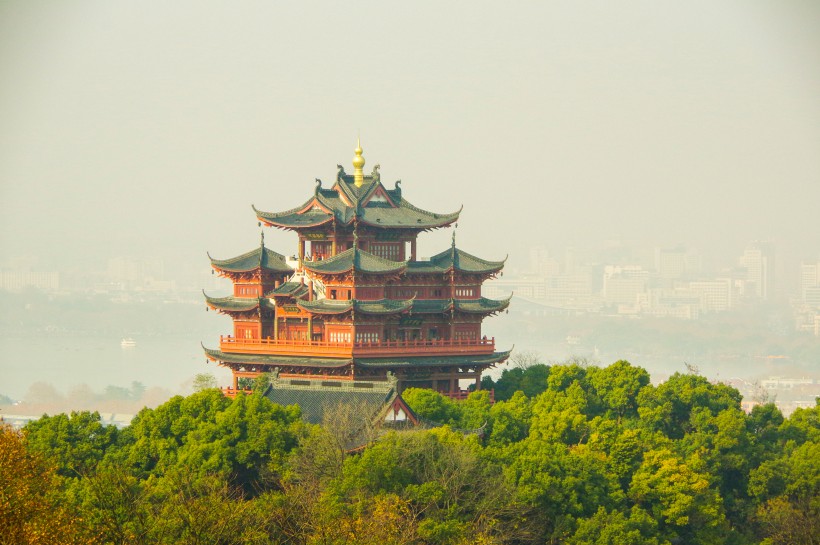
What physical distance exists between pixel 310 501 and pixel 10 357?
498ft

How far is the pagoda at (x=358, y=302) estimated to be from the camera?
45656 mm

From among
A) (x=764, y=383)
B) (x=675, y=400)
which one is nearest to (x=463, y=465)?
(x=675, y=400)

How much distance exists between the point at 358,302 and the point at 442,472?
42.2ft

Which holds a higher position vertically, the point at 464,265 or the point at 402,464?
the point at 464,265

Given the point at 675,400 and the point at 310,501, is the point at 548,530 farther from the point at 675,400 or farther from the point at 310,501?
the point at 675,400

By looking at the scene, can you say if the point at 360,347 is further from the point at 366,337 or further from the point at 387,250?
the point at 387,250

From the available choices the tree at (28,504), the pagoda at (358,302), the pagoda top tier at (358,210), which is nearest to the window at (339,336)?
the pagoda at (358,302)

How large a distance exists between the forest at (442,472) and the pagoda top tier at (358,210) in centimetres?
627

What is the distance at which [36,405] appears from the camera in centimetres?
12388

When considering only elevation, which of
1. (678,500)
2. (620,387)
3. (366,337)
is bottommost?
(678,500)

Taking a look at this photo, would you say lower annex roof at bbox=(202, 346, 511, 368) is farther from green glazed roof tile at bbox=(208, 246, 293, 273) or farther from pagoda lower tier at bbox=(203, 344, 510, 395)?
green glazed roof tile at bbox=(208, 246, 293, 273)

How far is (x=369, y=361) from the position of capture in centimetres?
4538

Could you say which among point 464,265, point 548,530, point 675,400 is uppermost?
point 464,265

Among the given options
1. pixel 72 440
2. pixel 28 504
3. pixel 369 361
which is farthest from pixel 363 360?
pixel 28 504
